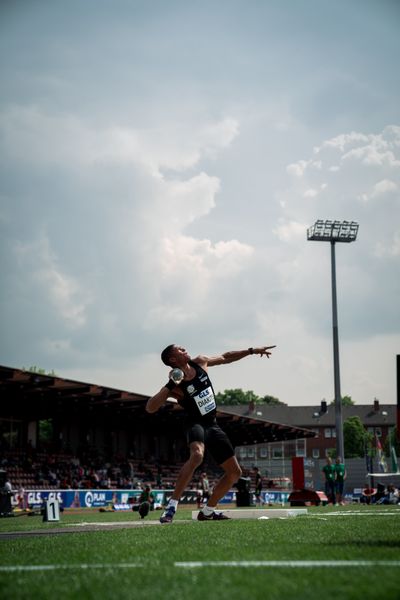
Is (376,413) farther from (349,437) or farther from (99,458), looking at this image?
(99,458)

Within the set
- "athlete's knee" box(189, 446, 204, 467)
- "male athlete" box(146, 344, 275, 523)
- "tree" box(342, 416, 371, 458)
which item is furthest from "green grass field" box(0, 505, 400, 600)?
"tree" box(342, 416, 371, 458)

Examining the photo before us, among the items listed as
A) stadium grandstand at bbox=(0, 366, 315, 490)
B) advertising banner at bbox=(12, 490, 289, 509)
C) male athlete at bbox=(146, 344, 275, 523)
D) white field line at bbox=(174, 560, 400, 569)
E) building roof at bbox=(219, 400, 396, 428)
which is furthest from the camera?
building roof at bbox=(219, 400, 396, 428)

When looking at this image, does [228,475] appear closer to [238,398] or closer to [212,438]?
[212,438]

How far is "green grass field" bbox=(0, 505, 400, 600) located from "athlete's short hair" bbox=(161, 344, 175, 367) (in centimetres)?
323

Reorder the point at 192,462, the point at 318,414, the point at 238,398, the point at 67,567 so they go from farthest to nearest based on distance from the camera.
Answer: the point at 238,398 → the point at 318,414 → the point at 192,462 → the point at 67,567

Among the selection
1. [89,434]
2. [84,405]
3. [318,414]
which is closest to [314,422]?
[318,414]

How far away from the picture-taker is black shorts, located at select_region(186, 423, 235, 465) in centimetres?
920

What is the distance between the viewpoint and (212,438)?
9.29 m

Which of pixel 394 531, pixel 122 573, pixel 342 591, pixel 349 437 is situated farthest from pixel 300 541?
pixel 349 437

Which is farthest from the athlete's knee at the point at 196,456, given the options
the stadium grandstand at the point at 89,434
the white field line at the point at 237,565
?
the stadium grandstand at the point at 89,434

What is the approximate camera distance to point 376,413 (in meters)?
117

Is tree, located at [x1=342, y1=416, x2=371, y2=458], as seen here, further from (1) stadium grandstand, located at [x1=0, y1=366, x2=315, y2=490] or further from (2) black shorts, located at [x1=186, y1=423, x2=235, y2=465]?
(2) black shorts, located at [x1=186, y1=423, x2=235, y2=465]

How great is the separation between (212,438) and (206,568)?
Result: 5.22 meters

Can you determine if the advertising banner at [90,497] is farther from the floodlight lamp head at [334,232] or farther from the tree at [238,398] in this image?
the tree at [238,398]
